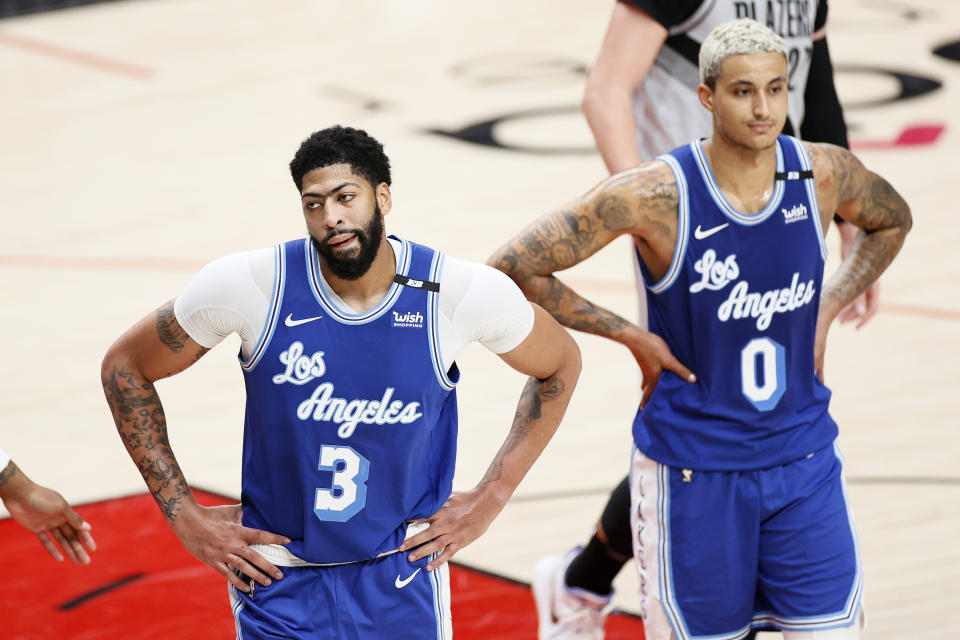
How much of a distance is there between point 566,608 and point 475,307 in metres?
1.64

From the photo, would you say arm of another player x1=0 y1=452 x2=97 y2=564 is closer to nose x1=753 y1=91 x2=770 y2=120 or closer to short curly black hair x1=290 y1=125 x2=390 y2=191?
short curly black hair x1=290 y1=125 x2=390 y2=191

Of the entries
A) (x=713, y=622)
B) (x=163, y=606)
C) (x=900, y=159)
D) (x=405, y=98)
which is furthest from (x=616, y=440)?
(x=405, y=98)

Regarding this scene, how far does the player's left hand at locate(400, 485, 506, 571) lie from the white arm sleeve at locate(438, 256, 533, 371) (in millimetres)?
390

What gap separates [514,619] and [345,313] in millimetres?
1993

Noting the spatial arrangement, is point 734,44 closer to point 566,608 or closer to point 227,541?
point 227,541

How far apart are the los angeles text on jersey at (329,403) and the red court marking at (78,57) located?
1001cm

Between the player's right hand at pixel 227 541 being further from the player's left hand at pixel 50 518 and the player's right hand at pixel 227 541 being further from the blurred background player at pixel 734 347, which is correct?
the blurred background player at pixel 734 347

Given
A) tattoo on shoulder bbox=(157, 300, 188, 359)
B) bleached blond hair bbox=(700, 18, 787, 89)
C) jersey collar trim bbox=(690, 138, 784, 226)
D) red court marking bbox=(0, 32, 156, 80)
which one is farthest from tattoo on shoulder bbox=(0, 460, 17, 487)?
red court marking bbox=(0, 32, 156, 80)

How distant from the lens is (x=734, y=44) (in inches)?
140

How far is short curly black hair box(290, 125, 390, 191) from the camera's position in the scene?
3.25 m

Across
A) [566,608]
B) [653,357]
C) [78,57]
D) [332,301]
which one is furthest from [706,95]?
[78,57]

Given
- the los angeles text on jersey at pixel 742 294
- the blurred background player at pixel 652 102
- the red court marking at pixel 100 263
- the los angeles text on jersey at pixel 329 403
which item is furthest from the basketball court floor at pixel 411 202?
the los angeles text on jersey at pixel 329 403

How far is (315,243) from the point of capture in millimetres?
3270

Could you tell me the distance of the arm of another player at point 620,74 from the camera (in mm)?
4273
